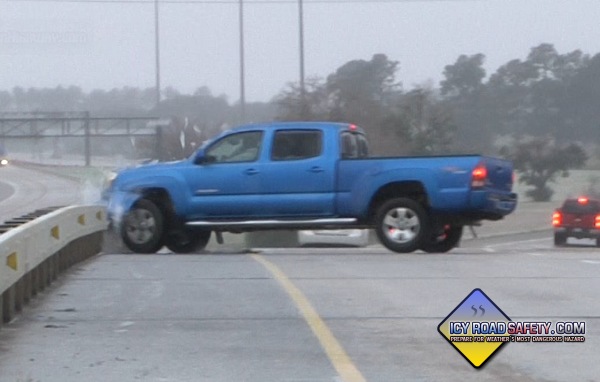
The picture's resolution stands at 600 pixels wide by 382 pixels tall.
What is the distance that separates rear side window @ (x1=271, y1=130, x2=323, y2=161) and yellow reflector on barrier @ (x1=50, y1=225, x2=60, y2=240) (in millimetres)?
4883

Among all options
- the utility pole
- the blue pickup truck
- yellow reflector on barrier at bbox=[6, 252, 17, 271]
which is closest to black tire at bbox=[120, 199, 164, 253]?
the blue pickup truck

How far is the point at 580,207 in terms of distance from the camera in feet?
116

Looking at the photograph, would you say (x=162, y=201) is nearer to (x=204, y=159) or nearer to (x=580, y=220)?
(x=204, y=159)

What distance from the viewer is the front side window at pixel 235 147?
17812mm

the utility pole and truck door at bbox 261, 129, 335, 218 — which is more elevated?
the utility pole

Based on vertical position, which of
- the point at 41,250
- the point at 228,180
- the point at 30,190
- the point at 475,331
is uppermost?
the point at 228,180

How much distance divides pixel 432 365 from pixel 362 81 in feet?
111

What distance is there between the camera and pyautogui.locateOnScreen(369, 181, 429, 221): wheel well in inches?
672

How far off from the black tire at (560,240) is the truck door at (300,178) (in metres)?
19.2

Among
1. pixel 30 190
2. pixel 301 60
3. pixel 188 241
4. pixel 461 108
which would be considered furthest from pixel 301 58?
pixel 188 241

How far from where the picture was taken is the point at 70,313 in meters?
11.0

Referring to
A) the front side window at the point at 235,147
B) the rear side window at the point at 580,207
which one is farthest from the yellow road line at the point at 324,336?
the rear side window at the point at 580,207

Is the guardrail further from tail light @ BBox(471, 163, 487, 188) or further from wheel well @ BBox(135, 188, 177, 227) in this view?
tail light @ BBox(471, 163, 487, 188)

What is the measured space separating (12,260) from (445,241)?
9537 millimetres
